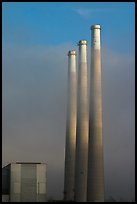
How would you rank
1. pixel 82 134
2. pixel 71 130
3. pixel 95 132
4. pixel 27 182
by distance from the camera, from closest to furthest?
pixel 27 182, pixel 95 132, pixel 82 134, pixel 71 130

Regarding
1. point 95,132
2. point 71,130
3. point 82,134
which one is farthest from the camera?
point 71,130

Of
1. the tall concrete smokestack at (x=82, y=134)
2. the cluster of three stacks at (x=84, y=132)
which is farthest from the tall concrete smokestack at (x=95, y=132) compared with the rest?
the tall concrete smokestack at (x=82, y=134)

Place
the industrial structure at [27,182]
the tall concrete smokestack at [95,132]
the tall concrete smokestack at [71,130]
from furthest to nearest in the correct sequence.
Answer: the tall concrete smokestack at [71,130] → the tall concrete smokestack at [95,132] → the industrial structure at [27,182]

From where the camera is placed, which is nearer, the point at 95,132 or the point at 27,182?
the point at 27,182

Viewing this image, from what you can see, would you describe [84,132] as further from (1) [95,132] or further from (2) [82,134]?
(1) [95,132]

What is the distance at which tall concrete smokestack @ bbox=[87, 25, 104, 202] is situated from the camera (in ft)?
173

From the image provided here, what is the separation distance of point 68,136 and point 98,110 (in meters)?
13.7

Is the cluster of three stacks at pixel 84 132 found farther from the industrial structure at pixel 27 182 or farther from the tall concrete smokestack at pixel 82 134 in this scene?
the industrial structure at pixel 27 182

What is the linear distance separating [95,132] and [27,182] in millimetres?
10478

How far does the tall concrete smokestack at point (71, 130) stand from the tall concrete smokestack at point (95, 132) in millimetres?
11417

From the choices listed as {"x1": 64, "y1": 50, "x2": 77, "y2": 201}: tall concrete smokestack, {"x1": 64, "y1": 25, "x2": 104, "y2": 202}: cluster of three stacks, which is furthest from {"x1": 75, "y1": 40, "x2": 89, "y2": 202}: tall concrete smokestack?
{"x1": 64, "y1": 50, "x2": 77, "y2": 201}: tall concrete smokestack

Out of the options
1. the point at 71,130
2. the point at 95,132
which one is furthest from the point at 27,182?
the point at 71,130

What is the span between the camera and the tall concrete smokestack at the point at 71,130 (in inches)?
2576

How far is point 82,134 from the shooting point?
60188mm
